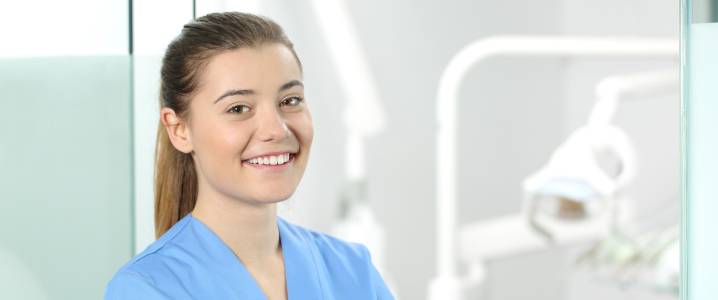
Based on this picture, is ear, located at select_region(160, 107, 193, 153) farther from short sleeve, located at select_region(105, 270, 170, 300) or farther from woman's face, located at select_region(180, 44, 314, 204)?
short sleeve, located at select_region(105, 270, 170, 300)

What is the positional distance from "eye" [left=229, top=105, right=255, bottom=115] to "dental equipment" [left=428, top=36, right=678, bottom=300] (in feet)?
1.23

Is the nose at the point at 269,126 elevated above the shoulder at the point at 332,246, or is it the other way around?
the nose at the point at 269,126

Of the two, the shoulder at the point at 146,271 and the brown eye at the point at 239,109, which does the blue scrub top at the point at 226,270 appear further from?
the brown eye at the point at 239,109

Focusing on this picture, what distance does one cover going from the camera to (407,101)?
1358 millimetres

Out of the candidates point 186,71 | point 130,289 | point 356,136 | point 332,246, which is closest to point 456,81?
point 356,136

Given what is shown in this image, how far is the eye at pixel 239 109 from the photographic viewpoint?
0.50 metres

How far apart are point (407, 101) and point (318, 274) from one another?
809mm

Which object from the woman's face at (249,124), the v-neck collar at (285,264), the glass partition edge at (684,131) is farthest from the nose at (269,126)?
the glass partition edge at (684,131)

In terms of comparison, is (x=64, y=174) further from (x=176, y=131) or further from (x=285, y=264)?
(x=285, y=264)

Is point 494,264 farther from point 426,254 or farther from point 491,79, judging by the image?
point 491,79

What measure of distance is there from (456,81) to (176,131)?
42cm

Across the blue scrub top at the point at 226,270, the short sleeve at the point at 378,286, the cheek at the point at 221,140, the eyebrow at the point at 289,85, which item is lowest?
the short sleeve at the point at 378,286
